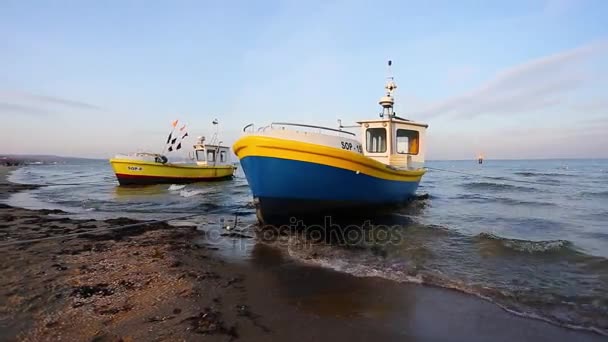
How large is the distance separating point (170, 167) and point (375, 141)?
583 inches

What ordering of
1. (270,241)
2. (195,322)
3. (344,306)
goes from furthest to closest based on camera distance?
1. (270,241)
2. (344,306)
3. (195,322)

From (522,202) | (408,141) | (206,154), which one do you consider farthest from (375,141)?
(206,154)

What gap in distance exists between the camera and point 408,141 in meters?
12.8

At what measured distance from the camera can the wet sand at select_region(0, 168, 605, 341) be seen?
11.1ft

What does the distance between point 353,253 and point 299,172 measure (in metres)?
2.13

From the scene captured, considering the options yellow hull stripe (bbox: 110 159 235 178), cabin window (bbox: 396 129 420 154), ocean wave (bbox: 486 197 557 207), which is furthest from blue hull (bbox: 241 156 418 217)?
yellow hull stripe (bbox: 110 159 235 178)

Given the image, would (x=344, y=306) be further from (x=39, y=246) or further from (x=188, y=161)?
(x=188, y=161)

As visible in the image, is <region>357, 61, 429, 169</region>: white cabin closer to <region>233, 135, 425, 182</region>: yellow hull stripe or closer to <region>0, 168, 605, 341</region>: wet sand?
<region>233, 135, 425, 182</region>: yellow hull stripe

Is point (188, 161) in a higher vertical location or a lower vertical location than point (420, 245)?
higher

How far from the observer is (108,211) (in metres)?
11.7

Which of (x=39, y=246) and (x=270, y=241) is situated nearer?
(x=39, y=246)

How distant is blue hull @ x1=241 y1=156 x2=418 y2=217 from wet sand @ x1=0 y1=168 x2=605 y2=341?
2.09 meters

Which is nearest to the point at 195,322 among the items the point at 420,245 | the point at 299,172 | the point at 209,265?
the point at 209,265

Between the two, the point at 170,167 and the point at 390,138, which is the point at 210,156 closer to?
the point at 170,167
